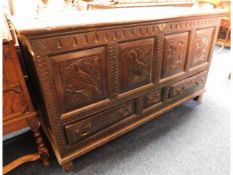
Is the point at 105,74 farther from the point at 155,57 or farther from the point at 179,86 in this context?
the point at 179,86

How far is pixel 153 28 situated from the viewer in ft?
3.43

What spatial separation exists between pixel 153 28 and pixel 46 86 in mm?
682

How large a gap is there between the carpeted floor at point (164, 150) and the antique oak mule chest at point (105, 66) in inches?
6.0

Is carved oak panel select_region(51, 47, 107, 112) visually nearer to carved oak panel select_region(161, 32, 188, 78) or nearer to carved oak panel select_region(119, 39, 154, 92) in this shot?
carved oak panel select_region(119, 39, 154, 92)

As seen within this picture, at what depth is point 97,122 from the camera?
1.11 metres

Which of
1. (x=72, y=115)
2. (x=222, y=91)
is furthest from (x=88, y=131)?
(x=222, y=91)

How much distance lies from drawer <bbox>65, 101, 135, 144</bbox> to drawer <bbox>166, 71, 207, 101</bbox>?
39 cm

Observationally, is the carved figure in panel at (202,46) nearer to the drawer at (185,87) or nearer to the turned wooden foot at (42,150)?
the drawer at (185,87)

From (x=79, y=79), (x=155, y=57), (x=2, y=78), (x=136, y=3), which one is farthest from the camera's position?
(x=136, y=3)

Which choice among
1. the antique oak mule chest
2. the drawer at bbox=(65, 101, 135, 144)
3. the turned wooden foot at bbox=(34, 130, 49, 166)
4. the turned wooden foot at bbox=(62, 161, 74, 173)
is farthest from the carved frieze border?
the turned wooden foot at bbox=(62, 161, 74, 173)

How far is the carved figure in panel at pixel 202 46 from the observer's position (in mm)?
1357

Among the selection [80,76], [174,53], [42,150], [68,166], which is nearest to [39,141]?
[42,150]

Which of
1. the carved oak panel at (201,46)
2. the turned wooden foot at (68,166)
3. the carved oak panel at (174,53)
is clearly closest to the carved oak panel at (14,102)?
the turned wooden foot at (68,166)

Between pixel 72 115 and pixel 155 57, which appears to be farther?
pixel 155 57
